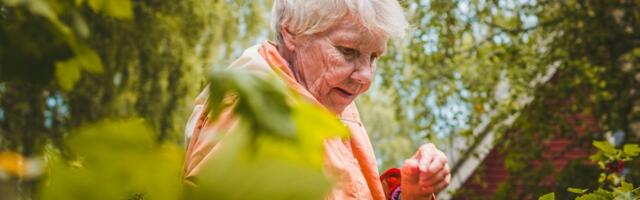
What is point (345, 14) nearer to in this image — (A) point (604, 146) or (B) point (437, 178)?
(B) point (437, 178)

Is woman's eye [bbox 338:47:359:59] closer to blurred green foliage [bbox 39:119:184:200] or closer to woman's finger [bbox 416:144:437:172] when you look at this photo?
woman's finger [bbox 416:144:437:172]

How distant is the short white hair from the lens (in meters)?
2.25

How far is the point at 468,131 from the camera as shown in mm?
10891

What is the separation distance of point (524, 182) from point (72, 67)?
→ 9.89 metres

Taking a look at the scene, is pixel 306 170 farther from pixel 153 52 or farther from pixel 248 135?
pixel 153 52

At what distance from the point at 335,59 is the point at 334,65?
0.06 feet

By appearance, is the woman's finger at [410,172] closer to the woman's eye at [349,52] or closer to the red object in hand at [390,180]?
the red object in hand at [390,180]

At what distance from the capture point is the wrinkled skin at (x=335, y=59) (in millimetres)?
2320

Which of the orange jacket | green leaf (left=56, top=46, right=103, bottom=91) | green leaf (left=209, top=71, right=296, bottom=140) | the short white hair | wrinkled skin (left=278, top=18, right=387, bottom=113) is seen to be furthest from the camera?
wrinkled skin (left=278, top=18, right=387, bottom=113)

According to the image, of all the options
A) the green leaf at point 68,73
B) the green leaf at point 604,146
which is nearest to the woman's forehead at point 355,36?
the green leaf at point 604,146

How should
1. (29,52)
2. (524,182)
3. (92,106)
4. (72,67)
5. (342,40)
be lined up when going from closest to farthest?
(29,52) < (72,67) < (342,40) < (524,182) < (92,106)

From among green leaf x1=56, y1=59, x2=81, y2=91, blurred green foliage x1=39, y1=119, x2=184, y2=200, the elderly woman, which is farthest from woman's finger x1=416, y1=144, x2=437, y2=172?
blurred green foliage x1=39, y1=119, x2=184, y2=200

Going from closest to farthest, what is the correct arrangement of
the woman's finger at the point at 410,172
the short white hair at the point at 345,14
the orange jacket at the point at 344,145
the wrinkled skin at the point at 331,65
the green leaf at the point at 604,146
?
the orange jacket at the point at 344,145 → the woman's finger at the point at 410,172 → the short white hair at the point at 345,14 → the wrinkled skin at the point at 331,65 → the green leaf at the point at 604,146

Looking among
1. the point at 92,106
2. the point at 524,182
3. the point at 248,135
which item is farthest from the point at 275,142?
the point at 92,106
